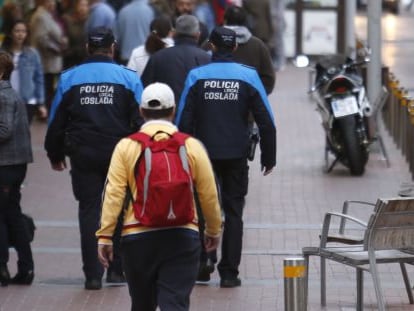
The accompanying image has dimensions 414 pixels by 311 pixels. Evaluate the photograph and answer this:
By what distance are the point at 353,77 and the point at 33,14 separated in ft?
20.3

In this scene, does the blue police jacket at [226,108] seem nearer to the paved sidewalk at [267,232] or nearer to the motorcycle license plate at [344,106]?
the paved sidewalk at [267,232]

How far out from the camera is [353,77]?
51.5 ft

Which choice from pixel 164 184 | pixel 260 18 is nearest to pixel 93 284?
pixel 164 184

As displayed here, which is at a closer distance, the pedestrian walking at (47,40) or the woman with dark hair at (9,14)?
the woman with dark hair at (9,14)

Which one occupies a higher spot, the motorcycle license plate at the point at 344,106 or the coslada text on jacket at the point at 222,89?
the coslada text on jacket at the point at 222,89

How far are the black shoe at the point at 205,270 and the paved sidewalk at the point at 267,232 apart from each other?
76 millimetres

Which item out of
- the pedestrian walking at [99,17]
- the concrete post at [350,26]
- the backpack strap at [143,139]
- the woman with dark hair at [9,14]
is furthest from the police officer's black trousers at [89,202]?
the concrete post at [350,26]

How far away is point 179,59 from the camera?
37.9 ft

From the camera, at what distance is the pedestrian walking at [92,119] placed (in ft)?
32.1

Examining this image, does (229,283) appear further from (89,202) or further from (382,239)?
(382,239)

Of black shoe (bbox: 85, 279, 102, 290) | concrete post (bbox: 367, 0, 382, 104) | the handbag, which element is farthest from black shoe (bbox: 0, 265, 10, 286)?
concrete post (bbox: 367, 0, 382, 104)

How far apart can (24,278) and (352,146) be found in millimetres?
5740

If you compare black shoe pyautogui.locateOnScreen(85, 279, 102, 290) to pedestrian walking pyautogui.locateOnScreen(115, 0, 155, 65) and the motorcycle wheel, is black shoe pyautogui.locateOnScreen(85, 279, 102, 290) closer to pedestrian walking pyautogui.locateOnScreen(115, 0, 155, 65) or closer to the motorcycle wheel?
the motorcycle wheel

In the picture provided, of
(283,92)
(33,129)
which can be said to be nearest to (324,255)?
(33,129)
